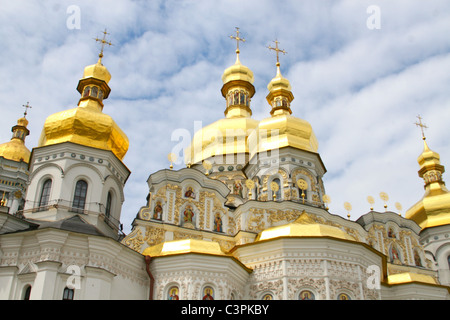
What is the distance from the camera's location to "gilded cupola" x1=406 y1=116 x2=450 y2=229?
25.4 meters

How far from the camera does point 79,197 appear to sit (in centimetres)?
1720

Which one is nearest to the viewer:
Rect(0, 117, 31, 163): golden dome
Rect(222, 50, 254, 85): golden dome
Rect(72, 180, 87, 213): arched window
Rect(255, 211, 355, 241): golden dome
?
Rect(255, 211, 355, 241): golden dome

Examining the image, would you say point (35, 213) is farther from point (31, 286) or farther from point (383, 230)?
point (383, 230)

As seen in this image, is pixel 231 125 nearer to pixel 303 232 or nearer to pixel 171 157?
pixel 171 157

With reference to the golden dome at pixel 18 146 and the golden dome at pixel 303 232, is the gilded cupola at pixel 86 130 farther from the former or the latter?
the golden dome at pixel 18 146

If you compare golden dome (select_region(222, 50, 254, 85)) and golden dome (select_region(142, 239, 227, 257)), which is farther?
golden dome (select_region(222, 50, 254, 85))

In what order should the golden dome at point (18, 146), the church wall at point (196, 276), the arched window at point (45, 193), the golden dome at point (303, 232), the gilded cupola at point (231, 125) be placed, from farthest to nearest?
1. the golden dome at point (18, 146)
2. the gilded cupola at point (231, 125)
3. the arched window at point (45, 193)
4. the golden dome at point (303, 232)
5. the church wall at point (196, 276)

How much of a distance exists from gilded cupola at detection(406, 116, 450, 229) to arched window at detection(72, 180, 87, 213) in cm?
1664

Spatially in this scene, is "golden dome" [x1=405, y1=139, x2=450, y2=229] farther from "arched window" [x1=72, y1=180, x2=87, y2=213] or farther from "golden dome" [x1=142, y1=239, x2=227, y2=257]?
"arched window" [x1=72, y1=180, x2=87, y2=213]

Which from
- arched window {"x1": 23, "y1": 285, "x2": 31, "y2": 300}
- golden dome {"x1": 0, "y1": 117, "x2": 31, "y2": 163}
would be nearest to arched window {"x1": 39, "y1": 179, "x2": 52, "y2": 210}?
arched window {"x1": 23, "y1": 285, "x2": 31, "y2": 300}

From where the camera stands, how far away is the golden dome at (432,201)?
25375mm

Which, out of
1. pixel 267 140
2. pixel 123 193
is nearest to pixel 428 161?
pixel 267 140

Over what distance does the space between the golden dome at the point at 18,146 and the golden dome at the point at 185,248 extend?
1817cm

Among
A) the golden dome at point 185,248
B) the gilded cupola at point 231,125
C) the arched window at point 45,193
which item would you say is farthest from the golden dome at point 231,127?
the golden dome at point 185,248
